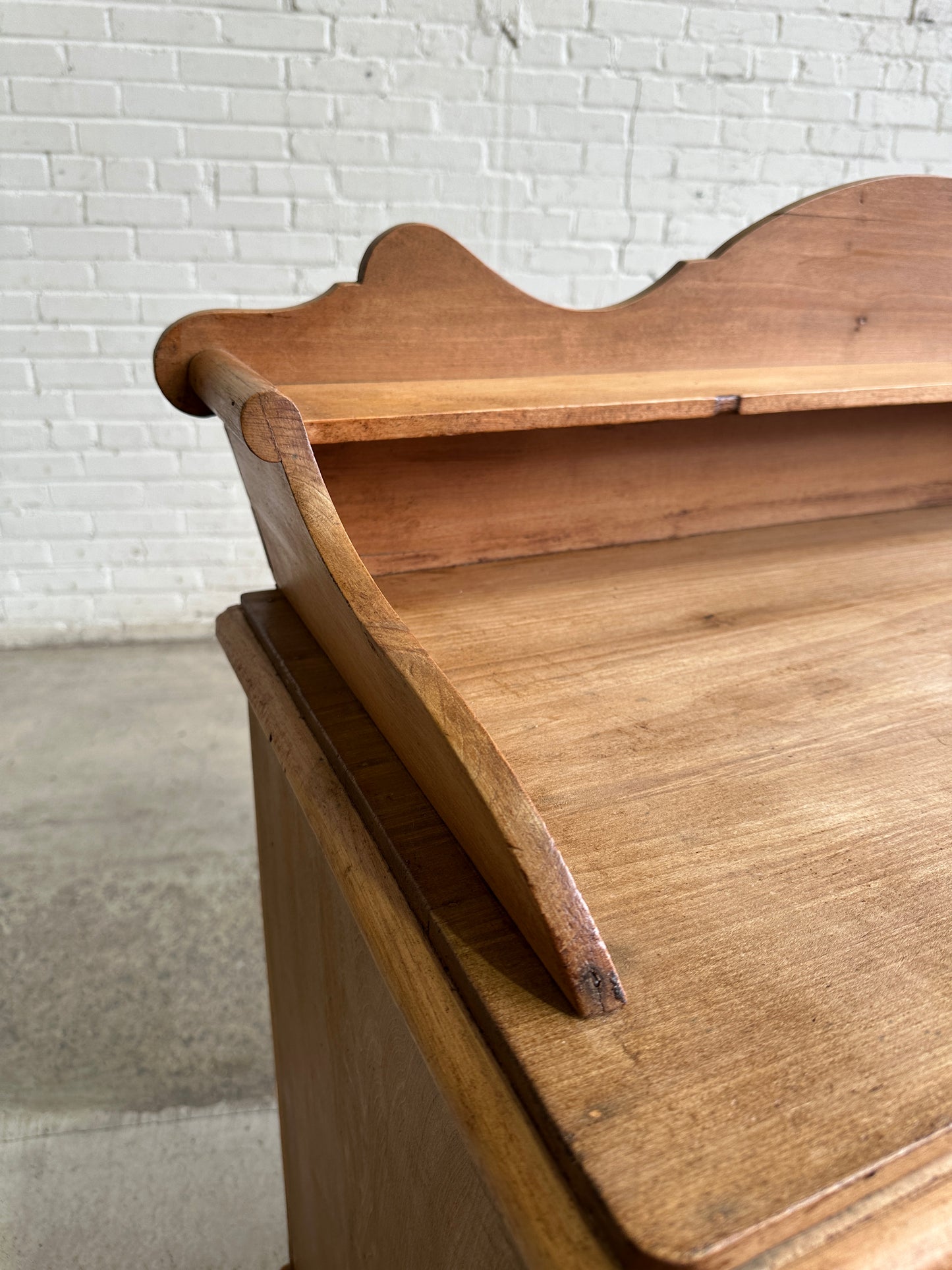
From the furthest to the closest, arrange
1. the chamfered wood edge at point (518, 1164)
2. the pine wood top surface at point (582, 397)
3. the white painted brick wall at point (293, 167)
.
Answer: the white painted brick wall at point (293, 167) < the pine wood top surface at point (582, 397) < the chamfered wood edge at point (518, 1164)

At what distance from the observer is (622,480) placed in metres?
0.90

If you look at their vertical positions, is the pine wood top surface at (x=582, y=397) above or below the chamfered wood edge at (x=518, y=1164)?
above

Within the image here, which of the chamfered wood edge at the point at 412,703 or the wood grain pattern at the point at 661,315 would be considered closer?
the chamfered wood edge at the point at 412,703

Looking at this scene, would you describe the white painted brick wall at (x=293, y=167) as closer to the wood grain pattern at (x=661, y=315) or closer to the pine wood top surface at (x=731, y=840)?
the wood grain pattern at (x=661, y=315)

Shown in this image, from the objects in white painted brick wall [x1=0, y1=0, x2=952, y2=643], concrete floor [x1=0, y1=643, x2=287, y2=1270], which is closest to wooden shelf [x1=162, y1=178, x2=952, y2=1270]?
concrete floor [x1=0, y1=643, x2=287, y2=1270]

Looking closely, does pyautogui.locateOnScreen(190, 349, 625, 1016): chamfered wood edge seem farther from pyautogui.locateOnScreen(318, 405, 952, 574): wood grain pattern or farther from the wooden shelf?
pyautogui.locateOnScreen(318, 405, 952, 574): wood grain pattern

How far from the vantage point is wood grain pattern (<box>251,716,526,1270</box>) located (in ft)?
1.68

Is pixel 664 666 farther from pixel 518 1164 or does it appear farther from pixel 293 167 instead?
pixel 293 167

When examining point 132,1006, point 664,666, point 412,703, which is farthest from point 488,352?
point 132,1006

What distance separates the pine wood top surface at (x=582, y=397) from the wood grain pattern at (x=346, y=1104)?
0.96 feet

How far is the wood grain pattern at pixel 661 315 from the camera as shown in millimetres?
779

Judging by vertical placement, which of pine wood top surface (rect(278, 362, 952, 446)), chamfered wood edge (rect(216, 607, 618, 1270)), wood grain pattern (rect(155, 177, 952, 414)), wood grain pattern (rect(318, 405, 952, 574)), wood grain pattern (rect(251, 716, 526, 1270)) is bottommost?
wood grain pattern (rect(251, 716, 526, 1270))

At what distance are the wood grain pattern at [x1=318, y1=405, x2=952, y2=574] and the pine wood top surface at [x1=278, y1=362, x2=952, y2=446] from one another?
0.05 meters

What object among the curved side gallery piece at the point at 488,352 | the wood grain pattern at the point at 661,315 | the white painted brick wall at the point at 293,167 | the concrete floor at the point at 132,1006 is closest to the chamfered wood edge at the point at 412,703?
the curved side gallery piece at the point at 488,352
